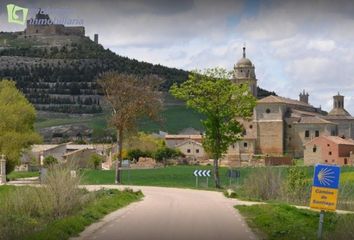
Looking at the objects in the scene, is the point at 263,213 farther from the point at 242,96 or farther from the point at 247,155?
the point at 247,155

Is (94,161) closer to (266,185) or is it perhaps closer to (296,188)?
(266,185)

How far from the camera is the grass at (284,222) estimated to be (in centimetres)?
1819

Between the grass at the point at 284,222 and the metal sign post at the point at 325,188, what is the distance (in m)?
2.15

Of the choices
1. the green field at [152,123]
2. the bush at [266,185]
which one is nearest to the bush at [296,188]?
the bush at [266,185]

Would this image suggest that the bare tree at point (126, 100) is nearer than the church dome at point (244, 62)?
Yes

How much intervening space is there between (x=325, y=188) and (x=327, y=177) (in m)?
0.20

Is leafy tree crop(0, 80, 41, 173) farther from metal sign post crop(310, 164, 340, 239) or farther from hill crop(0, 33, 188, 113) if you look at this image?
hill crop(0, 33, 188, 113)

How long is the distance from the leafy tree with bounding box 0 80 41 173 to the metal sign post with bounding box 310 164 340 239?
40.4m

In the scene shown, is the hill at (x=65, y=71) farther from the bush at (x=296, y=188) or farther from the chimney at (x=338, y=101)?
the bush at (x=296, y=188)

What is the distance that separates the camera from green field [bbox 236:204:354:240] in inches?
664

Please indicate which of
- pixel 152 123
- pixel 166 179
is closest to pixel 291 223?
pixel 166 179

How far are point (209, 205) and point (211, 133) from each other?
65.1 ft

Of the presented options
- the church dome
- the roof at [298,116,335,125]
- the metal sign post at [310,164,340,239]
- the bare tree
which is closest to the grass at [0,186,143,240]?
the metal sign post at [310,164,340,239]

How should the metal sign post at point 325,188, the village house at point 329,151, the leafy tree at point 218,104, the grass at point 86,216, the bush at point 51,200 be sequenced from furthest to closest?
the village house at point 329,151 < the leafy tree at point 218,104 < the bush at point 51,200 < the grass at point 86,216 < the metal sign post at point 325,188
